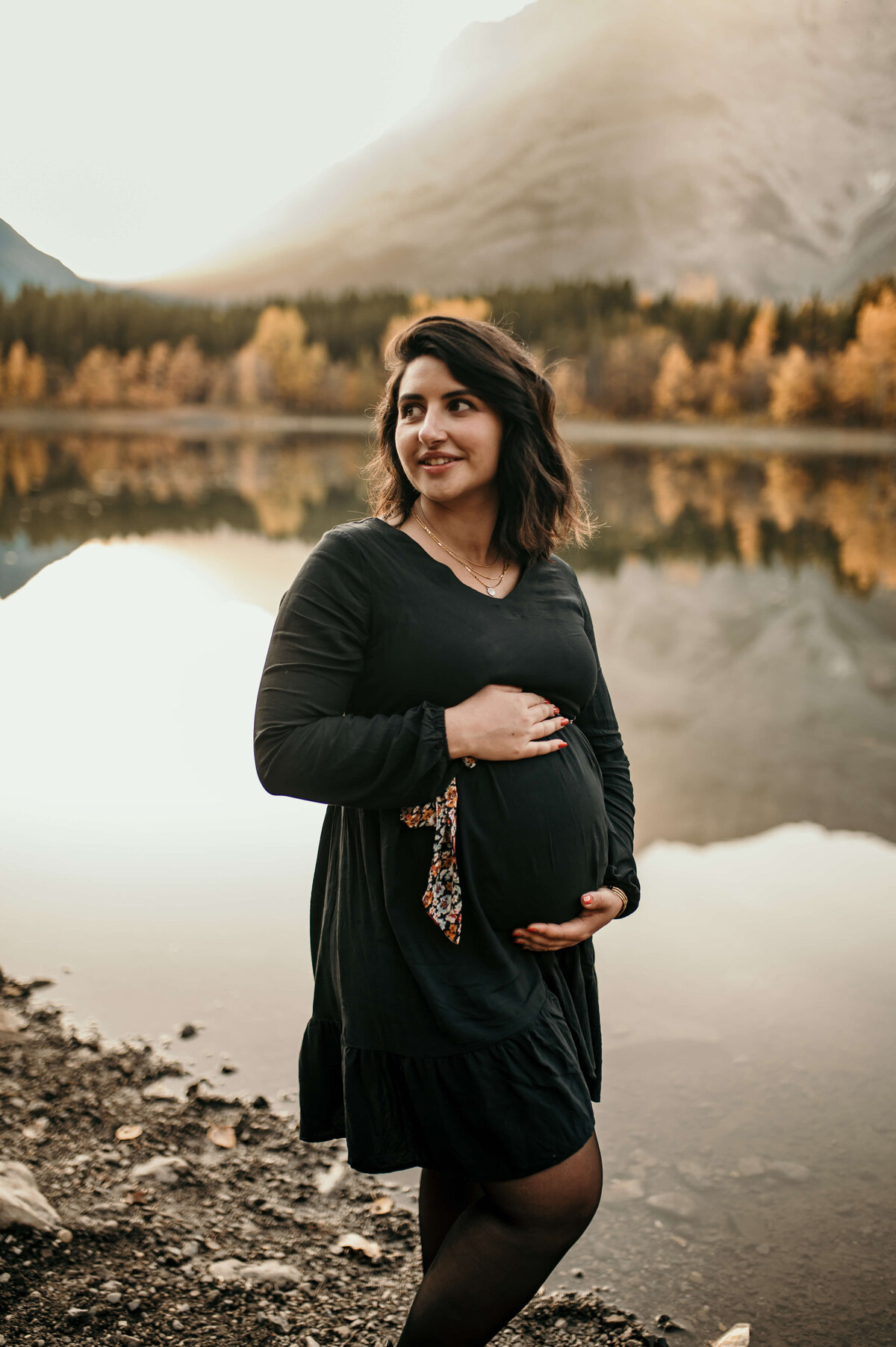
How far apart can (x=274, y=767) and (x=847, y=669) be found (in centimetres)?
948

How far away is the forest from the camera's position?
35312mm

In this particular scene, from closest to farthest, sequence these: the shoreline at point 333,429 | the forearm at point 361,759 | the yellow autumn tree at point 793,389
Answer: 1. the forearm at point 361,759
2. the shoreline at point 333,429
3. the yellow autumn tree at point 793,389

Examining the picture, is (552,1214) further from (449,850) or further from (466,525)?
(466,525)

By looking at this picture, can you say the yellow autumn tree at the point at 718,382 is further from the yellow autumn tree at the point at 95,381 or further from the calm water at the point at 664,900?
the calm water at the point at 664,900

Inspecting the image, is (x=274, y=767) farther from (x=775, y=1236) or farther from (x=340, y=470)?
(x=340, y=470)

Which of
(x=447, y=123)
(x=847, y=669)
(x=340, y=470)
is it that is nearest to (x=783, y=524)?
(x=847, y=669)

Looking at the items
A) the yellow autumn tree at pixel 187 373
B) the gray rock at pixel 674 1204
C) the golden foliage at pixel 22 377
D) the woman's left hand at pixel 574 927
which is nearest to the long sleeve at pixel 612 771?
the woman's left hand at pixel 574 927

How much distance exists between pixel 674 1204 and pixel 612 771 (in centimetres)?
119

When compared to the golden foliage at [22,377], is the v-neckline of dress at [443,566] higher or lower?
lower

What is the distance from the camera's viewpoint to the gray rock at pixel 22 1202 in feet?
6.55

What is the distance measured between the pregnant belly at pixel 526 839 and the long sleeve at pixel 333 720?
8 cm

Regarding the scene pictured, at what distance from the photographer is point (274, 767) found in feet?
4.95

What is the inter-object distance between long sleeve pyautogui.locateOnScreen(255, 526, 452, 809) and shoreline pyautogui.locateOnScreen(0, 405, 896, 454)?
119 feet

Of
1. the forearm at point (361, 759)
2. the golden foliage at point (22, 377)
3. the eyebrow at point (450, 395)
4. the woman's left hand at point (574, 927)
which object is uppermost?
the golden foliage at point (22, 377)
